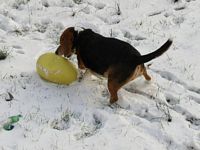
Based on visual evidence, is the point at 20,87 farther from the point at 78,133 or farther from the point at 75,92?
the point at 78,133

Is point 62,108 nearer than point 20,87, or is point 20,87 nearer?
point 62,108

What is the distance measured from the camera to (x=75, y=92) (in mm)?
5277

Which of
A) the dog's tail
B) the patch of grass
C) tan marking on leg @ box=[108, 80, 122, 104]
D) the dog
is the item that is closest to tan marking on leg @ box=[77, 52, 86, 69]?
the dog

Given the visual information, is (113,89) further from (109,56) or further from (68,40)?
(68,40)

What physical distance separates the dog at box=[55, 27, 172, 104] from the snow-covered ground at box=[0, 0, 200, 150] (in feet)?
0.91

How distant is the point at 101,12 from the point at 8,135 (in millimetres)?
3186

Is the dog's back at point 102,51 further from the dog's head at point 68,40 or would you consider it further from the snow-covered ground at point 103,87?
the snow-covered ground at point 103,87

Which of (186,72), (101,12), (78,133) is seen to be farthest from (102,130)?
(101,12)

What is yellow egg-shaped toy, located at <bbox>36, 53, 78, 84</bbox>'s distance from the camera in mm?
5285

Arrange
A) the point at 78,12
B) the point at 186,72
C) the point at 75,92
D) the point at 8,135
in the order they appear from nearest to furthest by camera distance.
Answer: the point at 8,135
the point at 75,92
the point at 186,72
the point at 78,12

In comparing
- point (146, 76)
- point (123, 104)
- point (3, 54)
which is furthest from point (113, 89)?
point (3, 54)

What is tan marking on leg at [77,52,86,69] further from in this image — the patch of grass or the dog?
the patch of grass

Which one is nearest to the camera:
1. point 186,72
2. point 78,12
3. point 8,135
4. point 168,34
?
point 8,135

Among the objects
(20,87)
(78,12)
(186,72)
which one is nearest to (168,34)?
(186,72)
